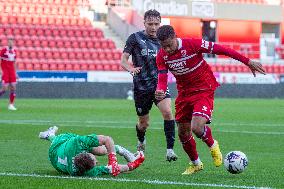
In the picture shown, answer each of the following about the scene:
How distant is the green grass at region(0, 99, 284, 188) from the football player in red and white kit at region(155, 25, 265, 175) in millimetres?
379

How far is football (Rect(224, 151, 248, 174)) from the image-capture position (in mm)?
9945

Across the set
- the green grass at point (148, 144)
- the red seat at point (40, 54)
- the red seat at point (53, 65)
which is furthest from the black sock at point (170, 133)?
the red seat at point (40, 54)

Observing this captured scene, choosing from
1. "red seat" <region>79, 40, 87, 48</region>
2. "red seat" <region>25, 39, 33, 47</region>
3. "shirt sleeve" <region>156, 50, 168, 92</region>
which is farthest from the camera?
"red seat" <region>79, 40, 87, 48</region>

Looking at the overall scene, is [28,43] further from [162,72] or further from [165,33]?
[165,33]

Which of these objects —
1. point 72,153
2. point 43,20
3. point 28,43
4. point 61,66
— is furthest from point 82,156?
point 43,20

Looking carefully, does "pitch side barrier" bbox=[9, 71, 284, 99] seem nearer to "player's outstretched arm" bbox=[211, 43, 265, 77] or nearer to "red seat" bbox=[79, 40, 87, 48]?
"red seat" bbox=[79, 40, 87, 48]

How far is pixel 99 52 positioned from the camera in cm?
4162

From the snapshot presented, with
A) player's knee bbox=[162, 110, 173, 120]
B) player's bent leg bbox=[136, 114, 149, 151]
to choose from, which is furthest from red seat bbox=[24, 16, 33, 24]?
player's knee bbox=[162, 110, 173, 120]

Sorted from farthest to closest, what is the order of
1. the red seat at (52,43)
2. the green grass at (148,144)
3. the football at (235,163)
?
the red seat at (52,43) → the football at (235,163) → the green grass at (148,144)

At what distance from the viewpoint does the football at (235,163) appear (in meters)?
9.95

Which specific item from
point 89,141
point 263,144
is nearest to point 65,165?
point 89,141

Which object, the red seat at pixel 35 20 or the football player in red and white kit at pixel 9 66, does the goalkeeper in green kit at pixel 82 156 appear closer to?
the football player in red and white kit at pixel 9 66

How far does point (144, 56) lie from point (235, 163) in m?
3.63

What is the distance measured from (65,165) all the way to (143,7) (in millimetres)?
35912
